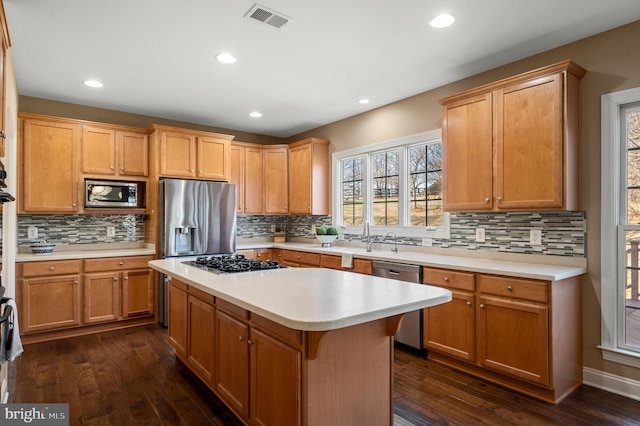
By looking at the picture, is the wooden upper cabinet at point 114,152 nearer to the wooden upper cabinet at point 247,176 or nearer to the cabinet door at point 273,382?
the wooden upper cabinet at point 247,176

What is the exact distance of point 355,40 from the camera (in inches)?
110

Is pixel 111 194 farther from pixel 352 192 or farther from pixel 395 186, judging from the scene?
pixel 395 186

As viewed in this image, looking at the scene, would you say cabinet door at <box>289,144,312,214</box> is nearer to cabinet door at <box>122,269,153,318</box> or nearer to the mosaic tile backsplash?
the mosaic tile backsplash

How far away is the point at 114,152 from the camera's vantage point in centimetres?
434

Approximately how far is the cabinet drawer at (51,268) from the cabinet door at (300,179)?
2.73m

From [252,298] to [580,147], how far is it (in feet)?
8.66

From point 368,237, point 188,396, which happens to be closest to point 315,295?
point 188,396

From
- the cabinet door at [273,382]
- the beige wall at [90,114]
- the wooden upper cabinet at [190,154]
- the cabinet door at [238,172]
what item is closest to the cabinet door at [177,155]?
the wooden upper cabinet at [190,154]

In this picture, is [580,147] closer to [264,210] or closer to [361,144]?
[361,144]

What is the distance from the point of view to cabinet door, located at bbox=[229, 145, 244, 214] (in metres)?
5.31

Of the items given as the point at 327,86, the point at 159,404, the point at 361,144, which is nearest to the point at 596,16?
the point at 327,86

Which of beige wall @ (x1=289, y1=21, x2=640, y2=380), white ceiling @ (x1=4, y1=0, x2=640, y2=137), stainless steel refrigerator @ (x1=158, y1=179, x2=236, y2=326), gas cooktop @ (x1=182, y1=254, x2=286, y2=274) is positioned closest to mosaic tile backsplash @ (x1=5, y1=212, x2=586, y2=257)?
beige wall @ (x1=289, y1=21, x2=640, y2=380)

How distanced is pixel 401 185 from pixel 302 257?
154 cm

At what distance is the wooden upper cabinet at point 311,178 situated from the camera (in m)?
5.10
